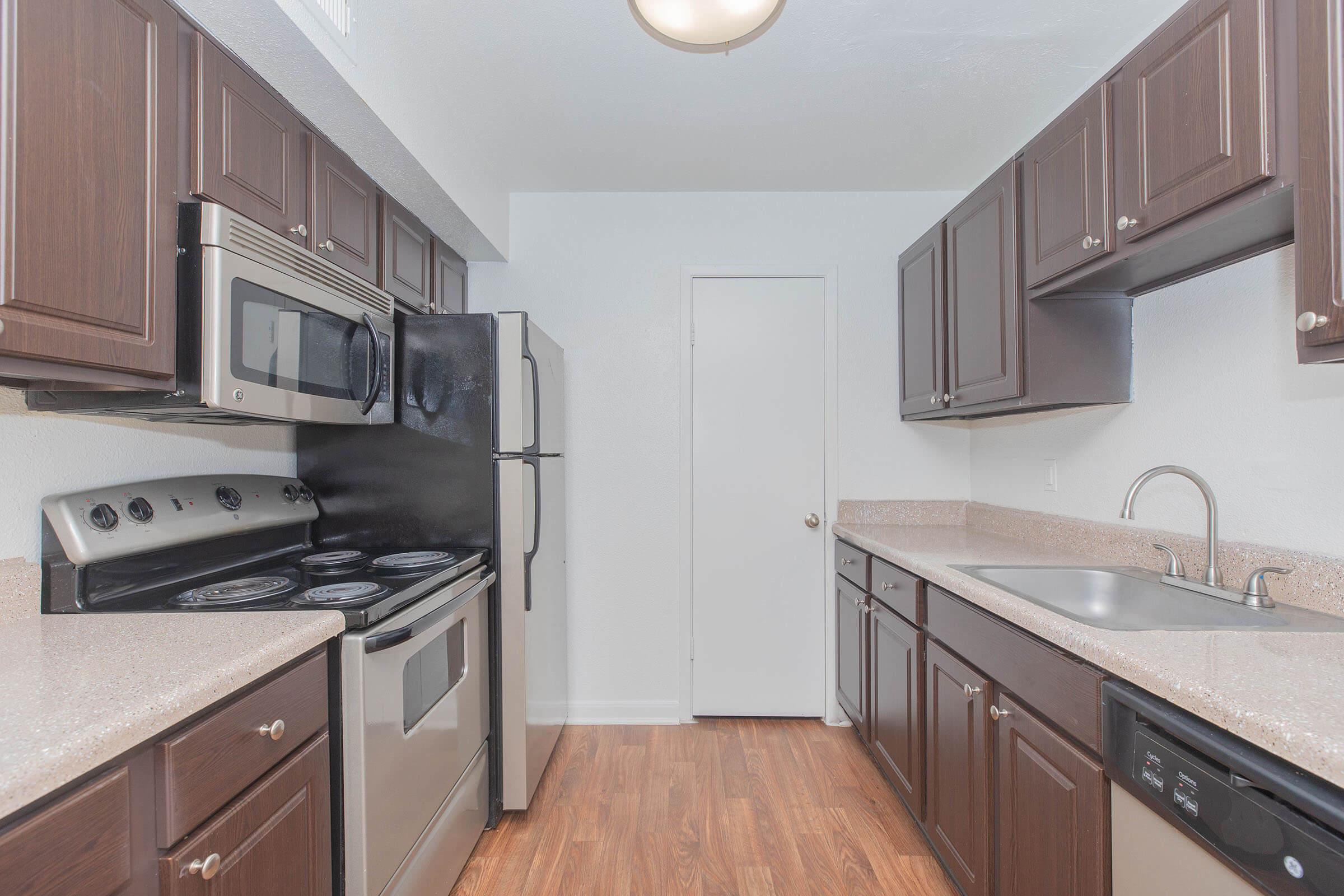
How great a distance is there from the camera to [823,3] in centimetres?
166

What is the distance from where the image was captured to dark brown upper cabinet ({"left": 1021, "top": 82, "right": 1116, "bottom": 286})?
146 centimetres

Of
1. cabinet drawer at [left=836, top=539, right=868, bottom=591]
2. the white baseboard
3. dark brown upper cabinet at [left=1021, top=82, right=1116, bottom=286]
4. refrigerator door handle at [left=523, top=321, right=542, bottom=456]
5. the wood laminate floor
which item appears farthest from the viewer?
the white baseboard

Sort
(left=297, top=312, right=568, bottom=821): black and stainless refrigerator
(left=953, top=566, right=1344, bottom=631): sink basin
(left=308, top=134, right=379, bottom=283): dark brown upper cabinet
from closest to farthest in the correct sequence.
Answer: (left=953, top=566, right=1344, bottom=631): sink basin < (left=308, top=134, right=379, bottom=283): dark brown upper cabinet < (left=297, top=312, right=568, bottom=821): black and stainless refrigerator

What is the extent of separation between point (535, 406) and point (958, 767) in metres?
1.70

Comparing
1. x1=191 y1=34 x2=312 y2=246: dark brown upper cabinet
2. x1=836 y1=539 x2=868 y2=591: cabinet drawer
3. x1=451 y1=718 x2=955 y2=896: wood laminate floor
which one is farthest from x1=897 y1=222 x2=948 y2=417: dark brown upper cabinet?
x1=191 y1=34 x2=312 y2=246: dark brown upper cabinet

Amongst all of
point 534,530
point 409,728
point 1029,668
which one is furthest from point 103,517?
point 1029,668

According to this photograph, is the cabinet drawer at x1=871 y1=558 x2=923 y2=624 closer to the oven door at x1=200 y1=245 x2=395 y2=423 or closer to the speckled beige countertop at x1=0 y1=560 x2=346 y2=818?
the speckled beige countertop at x1=0 y1=560 x2=346 y2=818

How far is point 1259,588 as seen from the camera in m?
1.32

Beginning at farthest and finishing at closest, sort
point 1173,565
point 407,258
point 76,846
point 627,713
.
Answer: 1. point 627,713
2. point 407,258
3. point 1173,565
4. point 76,846

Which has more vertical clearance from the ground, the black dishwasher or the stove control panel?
the stove control panel

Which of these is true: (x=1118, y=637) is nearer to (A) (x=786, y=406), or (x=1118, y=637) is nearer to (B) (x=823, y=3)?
(B) (x=823, y=3)

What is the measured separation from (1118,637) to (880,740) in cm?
136

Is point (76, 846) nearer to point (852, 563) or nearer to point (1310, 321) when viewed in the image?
point (1310, 321)

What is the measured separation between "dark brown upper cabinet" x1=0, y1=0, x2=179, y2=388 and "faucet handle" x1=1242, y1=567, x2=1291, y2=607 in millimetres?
2288
